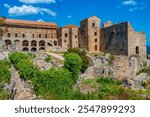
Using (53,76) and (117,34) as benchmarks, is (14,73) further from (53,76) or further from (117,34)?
(117,34)

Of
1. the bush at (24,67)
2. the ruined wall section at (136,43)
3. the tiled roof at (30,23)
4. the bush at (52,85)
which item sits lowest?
the bush at (52,85)

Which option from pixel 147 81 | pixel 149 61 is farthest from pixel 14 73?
pixel 149 61

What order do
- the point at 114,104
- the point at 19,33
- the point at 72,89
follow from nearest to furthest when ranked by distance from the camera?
the point at 114,104 → the point at 72,89 → the point at 19,33

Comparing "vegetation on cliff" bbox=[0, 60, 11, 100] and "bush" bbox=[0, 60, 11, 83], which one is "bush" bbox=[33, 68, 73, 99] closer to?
"vegetation on cliff" bbox=[0, 60, 11, 100]

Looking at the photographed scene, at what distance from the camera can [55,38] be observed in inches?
2908

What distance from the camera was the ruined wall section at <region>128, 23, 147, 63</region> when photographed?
50.6 metres

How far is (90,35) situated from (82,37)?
8.75ft

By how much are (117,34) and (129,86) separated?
23.2 m

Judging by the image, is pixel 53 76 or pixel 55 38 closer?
pixel 53 76

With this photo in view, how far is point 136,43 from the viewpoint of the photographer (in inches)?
2012

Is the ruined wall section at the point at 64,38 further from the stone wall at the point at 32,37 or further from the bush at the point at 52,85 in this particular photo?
the bush at the point at 52,85

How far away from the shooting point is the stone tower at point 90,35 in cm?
6228

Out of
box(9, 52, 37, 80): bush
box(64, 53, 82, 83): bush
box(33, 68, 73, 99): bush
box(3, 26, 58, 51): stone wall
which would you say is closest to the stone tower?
box(3, 26, 58, 51): stone wall

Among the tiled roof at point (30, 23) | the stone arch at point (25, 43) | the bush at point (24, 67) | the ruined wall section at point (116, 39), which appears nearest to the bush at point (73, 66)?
the bush at point (24, 67)
